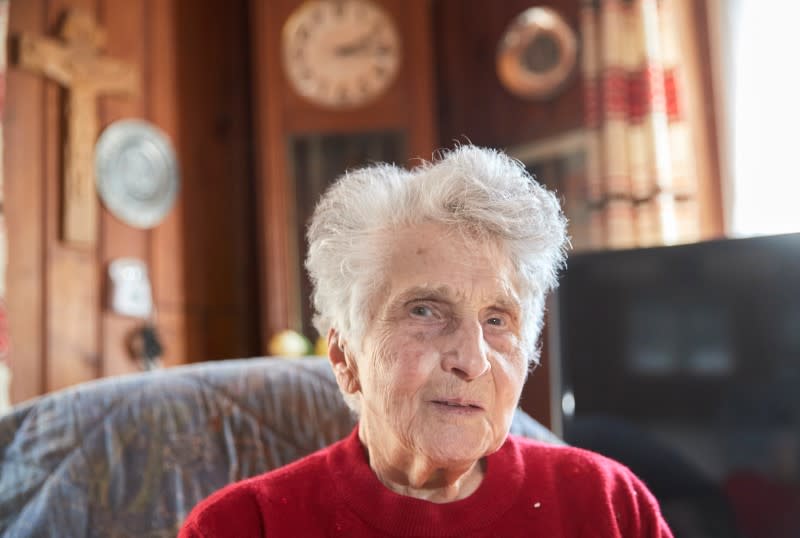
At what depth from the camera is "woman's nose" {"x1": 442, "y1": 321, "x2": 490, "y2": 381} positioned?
1.02 m

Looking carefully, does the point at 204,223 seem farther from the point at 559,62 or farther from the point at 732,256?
the point at 732,256

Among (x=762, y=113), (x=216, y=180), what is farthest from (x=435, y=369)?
(x=216, y=180)

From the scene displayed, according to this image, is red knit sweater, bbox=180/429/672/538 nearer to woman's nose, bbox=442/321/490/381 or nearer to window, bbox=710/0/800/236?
woman's nose, bbox=442/321/490/381

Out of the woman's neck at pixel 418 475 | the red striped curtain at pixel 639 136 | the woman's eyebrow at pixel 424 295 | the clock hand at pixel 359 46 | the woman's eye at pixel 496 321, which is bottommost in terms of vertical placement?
the woman's neck at pixel 418 475

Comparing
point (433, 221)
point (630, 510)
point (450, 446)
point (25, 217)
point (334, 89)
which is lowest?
point (630, 510)

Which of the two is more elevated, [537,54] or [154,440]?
[537,54]

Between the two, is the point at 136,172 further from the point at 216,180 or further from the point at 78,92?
the point at 216,180

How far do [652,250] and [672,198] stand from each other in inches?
51.0

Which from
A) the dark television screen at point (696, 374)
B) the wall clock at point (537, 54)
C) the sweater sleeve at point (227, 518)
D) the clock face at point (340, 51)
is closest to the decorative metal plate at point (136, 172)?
the clock face at point (340, 51)

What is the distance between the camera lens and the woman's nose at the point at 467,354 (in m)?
1.02

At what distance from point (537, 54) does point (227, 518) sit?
2.78 m

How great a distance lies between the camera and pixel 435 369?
103 cm

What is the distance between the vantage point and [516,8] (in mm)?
3646

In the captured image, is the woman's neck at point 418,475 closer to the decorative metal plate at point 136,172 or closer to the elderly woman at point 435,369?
the elderly woman at point 435,369
